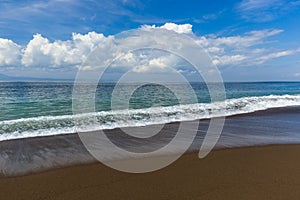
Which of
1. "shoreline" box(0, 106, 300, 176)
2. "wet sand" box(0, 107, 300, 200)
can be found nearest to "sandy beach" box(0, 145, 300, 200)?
"wet sand" box(0, 107, 300, 200)

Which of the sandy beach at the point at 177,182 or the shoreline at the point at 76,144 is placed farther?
the shoreline at the point at 76,144

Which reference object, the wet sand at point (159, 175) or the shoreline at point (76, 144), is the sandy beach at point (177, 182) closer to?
the wet sand at point (159, 175)

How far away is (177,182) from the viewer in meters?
4.78

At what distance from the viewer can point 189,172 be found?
5.31 meters

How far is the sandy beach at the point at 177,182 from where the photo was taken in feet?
14.1

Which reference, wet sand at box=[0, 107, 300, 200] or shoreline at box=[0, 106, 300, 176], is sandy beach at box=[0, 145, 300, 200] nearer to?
wet sand at box=[0, 107, 300, 200]

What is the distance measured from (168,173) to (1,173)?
3589 mm

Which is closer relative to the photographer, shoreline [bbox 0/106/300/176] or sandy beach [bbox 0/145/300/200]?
sandy beach [bbox 0/145/300/200]

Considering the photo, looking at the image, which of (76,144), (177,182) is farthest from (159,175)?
(76,144)

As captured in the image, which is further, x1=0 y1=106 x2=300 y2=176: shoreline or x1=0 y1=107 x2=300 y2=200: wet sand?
x1=0 y1=106 x2=300 y2=176: shoreline

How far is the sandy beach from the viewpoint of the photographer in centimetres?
430

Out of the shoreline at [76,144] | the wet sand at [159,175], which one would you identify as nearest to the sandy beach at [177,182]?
the wet sand at [159,175]

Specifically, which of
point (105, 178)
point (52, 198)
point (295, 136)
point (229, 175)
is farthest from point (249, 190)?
point (295, 136)

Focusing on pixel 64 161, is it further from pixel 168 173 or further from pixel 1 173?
pixel 168 173
